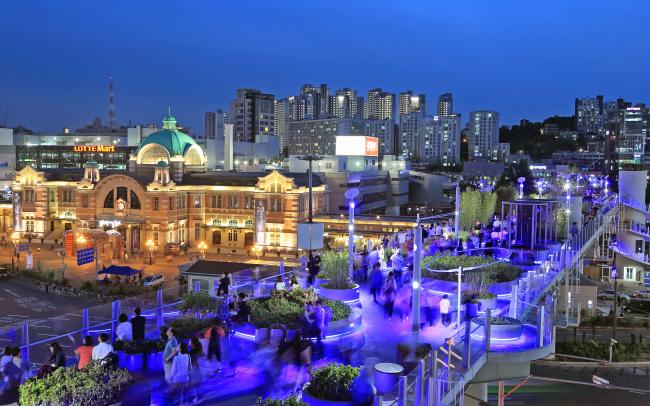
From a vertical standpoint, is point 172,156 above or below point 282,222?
above

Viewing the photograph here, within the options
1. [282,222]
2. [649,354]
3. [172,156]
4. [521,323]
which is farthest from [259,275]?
[172,156]

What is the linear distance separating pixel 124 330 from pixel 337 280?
27.7ft

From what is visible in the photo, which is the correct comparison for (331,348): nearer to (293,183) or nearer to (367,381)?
(367,381)

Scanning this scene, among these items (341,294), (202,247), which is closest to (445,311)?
(341,294)

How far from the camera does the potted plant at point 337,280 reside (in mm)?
20172

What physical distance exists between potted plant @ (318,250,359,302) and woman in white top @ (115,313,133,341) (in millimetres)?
7378

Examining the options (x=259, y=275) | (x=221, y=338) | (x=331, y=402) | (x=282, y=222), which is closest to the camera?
(x=331, y=402)

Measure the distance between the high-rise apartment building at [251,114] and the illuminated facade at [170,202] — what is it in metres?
94.9

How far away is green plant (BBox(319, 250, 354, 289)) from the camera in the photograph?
2089 centimetres

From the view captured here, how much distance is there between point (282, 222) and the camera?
58.6m

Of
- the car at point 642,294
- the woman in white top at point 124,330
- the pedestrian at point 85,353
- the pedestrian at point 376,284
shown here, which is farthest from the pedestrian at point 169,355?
the car at point 642,294

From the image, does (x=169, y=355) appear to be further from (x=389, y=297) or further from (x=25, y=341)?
(x=389, y=297)

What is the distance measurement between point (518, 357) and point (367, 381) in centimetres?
448

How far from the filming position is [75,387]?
1055 centimetres
